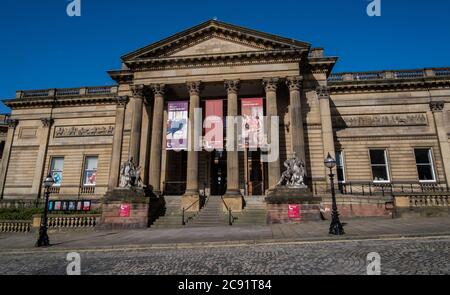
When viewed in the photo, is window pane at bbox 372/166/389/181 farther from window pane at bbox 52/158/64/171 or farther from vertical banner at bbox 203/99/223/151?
window pane at bbox 52/158/64/171

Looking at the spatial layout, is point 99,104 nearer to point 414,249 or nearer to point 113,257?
point 113,257

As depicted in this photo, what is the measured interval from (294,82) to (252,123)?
453cm

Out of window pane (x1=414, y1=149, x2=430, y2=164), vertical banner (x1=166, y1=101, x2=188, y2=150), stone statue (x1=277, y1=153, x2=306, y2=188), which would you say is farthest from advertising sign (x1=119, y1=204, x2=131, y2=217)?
window pane (x1=414, y1=149, x2=430, y2=164)

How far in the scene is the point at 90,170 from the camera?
85.4ft

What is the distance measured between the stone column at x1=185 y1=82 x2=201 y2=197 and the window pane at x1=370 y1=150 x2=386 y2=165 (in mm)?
15836

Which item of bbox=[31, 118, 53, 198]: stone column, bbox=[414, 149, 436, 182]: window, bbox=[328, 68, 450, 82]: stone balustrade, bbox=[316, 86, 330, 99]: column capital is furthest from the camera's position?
bbox=[31, 118, 53, 198]: stone column

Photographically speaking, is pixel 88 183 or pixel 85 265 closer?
pixel 85 265

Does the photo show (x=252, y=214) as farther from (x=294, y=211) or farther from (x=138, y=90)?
(x=138, y=90)

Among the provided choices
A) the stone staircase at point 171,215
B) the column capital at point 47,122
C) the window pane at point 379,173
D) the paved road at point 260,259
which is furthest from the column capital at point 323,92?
the column capital at point 47,122

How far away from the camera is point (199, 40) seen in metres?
21.7

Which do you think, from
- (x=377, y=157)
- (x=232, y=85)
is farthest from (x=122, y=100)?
(x=377, y=157)

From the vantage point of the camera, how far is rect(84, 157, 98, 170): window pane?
26.1 metres

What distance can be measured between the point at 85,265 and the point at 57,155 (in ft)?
79.2

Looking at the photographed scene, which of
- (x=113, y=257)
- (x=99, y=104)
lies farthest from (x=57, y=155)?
(x=113, y=257)
